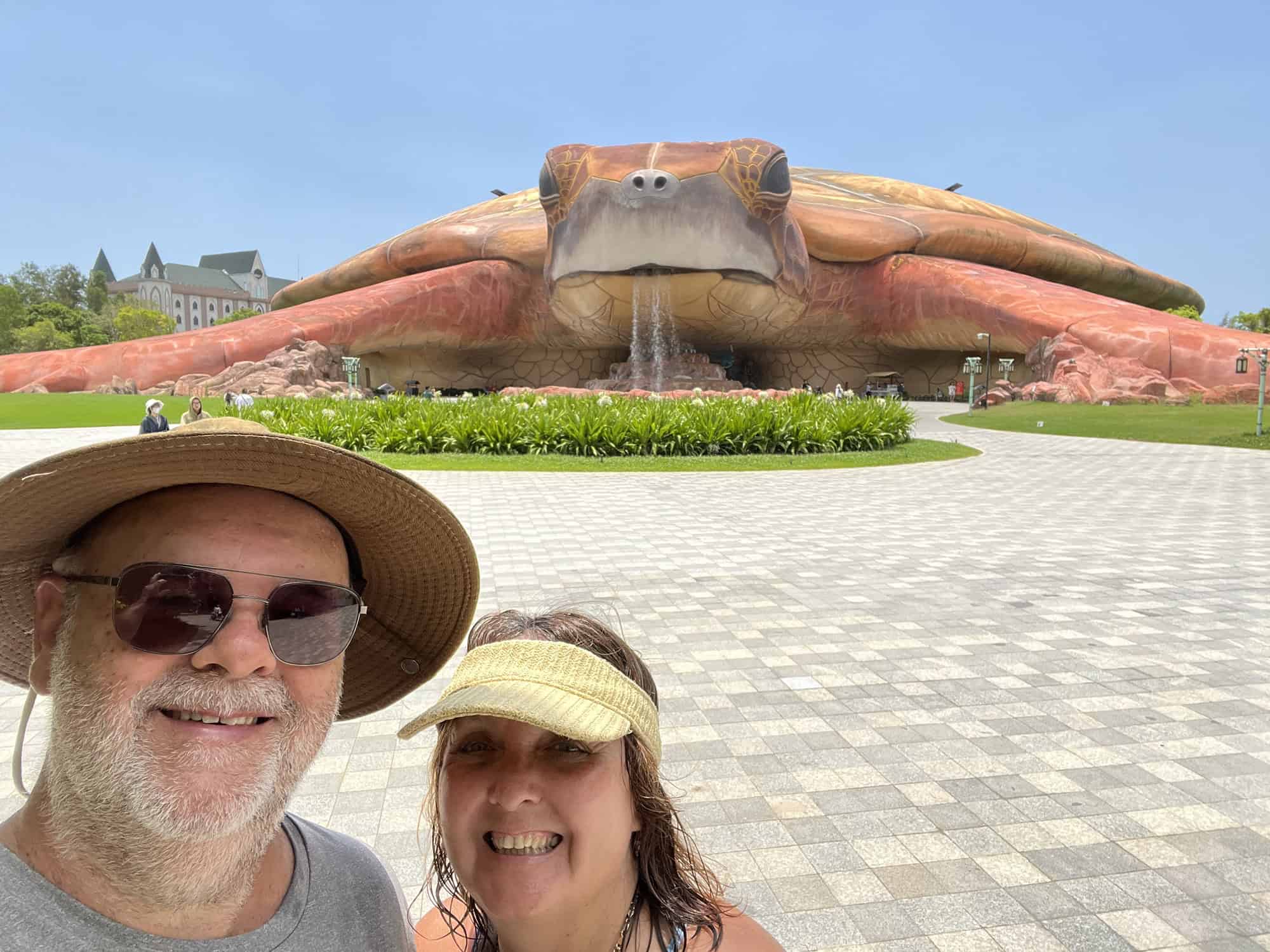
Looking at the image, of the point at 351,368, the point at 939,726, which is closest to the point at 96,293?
the point at 351,368

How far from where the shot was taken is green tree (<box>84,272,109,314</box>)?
255 ft

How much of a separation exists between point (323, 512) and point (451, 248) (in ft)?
101

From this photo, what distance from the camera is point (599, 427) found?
1650 centimetres

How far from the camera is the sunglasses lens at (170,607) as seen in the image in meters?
1.14

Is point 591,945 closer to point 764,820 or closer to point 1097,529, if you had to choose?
point 764,820

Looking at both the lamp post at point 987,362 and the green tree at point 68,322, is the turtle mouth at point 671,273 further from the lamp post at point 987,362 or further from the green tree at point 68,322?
the green tree at point 68,322

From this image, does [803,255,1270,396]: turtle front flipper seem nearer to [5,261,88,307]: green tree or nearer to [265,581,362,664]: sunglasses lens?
[265,581,362,664]: sunglasses lens

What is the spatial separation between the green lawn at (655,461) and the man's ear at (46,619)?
13.5 meters

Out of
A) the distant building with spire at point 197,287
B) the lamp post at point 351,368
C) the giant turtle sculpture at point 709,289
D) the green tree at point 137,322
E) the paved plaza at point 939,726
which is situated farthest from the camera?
the distant building with spire at point 197,287

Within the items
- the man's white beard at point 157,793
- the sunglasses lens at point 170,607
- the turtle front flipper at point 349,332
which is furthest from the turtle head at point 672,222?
the man's white beard at point 157,793

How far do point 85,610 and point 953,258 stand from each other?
31948mm

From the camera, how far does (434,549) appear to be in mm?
1544

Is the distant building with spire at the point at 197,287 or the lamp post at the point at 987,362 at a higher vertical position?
the distant building with spire at the point at 197,287

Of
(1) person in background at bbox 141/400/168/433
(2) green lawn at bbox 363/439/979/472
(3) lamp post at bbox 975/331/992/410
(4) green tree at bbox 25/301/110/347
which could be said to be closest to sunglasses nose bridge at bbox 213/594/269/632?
(1) person in background at bbox 141/400/168/433
